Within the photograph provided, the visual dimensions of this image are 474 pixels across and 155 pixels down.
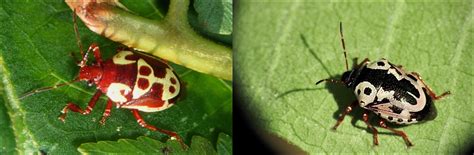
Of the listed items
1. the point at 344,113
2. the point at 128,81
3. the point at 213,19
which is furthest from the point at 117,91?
the point at 344,113

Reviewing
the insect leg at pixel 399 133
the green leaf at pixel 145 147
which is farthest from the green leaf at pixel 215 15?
the insect leg at pixel 399 133

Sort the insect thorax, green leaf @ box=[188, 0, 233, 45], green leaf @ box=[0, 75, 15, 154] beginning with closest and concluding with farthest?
green leaf @ box=[0, 75, 15, 154], green leaf @ box=[188, 0, 233, 45], the insect thorax

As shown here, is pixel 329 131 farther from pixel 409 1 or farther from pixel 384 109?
pixel 409 1

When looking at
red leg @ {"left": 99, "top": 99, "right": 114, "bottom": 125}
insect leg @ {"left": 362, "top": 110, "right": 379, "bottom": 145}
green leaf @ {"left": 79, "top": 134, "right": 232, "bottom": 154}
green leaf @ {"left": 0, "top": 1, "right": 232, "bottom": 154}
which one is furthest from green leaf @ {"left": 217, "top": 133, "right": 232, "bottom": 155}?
insect leg @ {"left": 362, "top": 110, "right": 379, "bottom": 145}

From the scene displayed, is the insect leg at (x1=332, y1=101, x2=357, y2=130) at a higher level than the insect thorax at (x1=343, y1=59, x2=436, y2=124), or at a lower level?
lower

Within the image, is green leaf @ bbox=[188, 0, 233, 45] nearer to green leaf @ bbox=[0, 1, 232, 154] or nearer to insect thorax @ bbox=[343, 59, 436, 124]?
green leaf @ bbox=[0, 1, 232, 154]

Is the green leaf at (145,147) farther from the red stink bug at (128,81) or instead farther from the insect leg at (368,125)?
the insect leg at (368,125)
